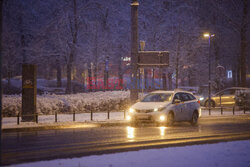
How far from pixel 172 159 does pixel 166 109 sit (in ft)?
26.8

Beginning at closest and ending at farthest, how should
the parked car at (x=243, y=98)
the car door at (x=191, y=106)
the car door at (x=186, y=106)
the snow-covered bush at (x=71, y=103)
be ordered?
the car door at (x=186, y=106), the car door at (x=191, y=106), the snow-covered bush at (x=71, y=103), the parked car at (x=243, y=98)

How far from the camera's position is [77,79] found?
61.3 metres

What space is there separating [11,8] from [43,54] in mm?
9229

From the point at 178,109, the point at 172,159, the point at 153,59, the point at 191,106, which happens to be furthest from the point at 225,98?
the point at 172,159

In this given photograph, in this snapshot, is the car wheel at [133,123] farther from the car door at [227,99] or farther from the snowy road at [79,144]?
the car door at [227,99]

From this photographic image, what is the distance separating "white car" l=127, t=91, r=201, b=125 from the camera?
16094 mm

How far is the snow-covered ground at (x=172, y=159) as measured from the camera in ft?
24.9

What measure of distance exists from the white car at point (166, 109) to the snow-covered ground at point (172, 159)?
640cm

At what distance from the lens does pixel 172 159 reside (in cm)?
816

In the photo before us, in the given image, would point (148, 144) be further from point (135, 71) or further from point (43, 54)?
point (43, 54)

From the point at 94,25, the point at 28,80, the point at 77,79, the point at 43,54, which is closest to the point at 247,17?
the point at 94,25

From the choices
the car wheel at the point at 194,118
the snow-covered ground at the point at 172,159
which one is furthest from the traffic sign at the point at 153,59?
the snow-covered ground at the point at 172,159

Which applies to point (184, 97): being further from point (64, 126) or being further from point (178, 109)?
point (64, 126)

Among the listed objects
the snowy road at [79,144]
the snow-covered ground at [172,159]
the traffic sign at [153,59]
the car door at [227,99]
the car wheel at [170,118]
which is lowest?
the snowy road at [79,144]
